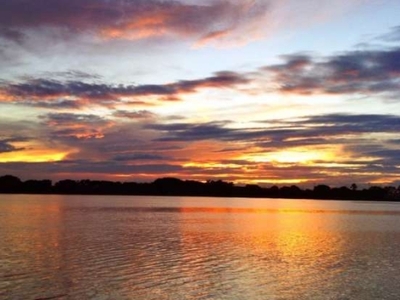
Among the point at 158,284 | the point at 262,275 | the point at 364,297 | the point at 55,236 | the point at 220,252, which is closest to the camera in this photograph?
the point at 364,297

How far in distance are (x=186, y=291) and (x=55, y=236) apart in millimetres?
28583

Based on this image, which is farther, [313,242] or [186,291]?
[313,242]

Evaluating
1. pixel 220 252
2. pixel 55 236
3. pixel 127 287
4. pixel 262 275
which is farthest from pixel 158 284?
pixel 55 236

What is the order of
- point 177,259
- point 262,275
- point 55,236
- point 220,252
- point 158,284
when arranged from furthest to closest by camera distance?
point 55,236
point 220,252
point 177,259
point 262,275
point 158,284

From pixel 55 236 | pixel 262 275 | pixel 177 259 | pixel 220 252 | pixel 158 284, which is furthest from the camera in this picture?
pixel 55 236

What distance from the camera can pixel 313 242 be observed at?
5191 centimetres

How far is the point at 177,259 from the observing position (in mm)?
36375

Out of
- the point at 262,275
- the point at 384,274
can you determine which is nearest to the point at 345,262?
the point at 384,274

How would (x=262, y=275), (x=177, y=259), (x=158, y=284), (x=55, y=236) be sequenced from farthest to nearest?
(x=55, y=236)
(x=177, y=259)
(x=262, y=275)
(x=158, y=284)

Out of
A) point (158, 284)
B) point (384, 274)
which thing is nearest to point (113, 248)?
point (158, 284)

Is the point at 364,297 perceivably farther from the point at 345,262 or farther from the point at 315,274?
the point at 345,262

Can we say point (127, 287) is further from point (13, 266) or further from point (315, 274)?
point (315, 274)

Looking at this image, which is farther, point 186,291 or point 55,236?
point 55,236

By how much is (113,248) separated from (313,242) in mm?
20967
